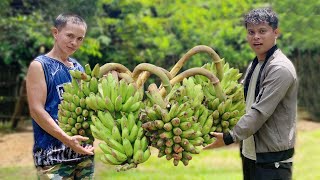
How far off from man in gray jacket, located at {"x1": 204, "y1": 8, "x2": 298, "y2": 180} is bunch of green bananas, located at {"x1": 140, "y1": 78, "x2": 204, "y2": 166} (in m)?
0.27

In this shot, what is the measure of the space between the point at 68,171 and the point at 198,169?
4821 mm

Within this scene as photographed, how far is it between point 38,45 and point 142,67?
8824mm

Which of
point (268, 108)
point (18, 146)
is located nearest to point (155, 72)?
point (268, 108)

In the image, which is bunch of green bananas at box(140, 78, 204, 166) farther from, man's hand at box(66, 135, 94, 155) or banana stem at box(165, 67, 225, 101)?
man's hand at box(66, 135, 94, 155)

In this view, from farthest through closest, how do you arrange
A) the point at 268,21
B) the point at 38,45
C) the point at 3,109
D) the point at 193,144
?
1. the point at 3,109
2. the point at 38,45
3. the point at 268,21
4. the point at 193,144

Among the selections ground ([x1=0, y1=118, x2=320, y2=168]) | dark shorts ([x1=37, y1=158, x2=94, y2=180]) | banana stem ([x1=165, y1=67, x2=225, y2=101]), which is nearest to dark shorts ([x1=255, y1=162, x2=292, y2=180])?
banana stem ([x1=165, y1=67, x2=225, y2=101])

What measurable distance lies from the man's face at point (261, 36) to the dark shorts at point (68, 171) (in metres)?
1.22

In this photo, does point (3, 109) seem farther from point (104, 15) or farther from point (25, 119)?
point (104, 15)

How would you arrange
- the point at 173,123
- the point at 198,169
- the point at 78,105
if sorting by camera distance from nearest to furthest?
the point at 173,123
the point at 78,105
the point at 198,169

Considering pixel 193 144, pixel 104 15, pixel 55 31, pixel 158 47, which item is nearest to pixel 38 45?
pixel 104 15

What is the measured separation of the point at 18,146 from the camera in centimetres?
1067

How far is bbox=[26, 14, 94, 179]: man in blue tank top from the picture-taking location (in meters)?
3.17

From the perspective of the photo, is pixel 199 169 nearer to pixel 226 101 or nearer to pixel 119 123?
pixel 226 101

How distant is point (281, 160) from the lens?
10.2ft
